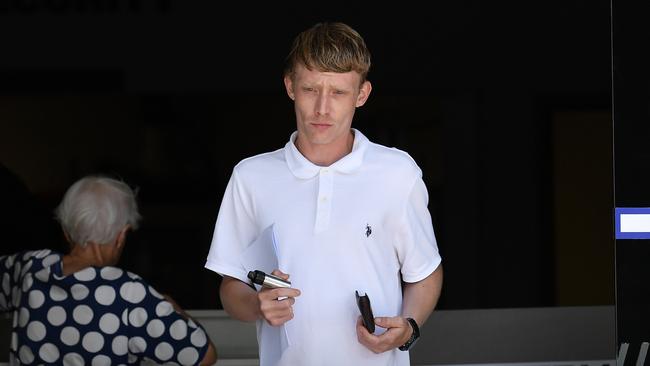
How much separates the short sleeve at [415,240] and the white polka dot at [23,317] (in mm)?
1461

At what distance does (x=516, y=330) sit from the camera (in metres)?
5.26

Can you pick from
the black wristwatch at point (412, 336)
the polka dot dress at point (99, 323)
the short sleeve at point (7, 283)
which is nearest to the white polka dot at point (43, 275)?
the polka dot dress at point (99, 323)

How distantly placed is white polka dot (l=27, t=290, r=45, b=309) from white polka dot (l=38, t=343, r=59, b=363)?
13 cm

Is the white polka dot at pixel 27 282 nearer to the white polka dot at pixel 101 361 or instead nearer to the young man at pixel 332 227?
the white polka dot at pixel 101 361

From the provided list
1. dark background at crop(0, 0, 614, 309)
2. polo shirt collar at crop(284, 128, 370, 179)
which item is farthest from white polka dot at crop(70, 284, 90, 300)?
dark background at crop(0, 0, 614, 309)

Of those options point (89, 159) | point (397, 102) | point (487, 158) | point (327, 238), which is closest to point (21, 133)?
point (89, 159)

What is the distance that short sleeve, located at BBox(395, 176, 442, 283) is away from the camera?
289cm

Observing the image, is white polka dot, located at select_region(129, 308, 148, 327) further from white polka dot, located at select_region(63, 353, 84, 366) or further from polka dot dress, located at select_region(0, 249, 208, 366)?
white polka dot, located at select_region(63, 353, 84, 366)

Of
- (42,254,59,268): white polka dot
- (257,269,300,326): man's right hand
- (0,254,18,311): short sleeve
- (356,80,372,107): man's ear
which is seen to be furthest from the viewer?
(0,254,18,311): short sleeve

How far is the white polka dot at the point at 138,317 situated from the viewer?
373 cm

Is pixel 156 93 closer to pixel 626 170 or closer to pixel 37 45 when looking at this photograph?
pixel 37 45

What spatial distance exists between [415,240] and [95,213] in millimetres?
1384

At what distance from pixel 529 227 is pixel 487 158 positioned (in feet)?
1.29

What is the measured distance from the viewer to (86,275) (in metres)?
3.77
